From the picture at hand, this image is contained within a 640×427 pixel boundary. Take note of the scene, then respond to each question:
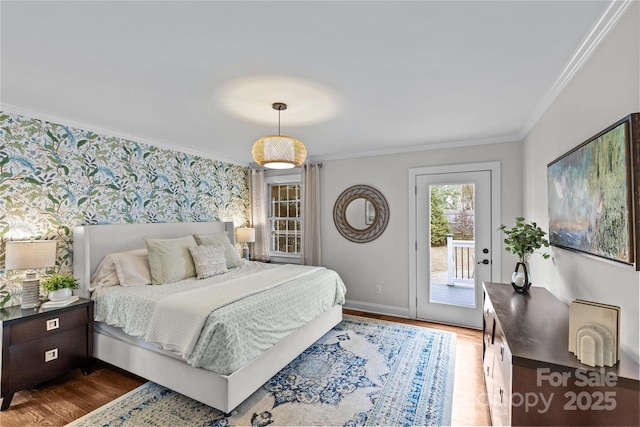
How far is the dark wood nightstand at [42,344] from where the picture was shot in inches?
86.0

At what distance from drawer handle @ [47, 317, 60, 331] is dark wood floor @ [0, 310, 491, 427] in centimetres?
51

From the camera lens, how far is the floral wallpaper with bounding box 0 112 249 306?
2590mm

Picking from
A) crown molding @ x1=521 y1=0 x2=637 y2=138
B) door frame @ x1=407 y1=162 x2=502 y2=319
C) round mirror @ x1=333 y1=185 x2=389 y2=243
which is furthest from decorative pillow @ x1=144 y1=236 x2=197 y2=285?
crown molding @ x1=521 y1=0 x2=637 y2=138

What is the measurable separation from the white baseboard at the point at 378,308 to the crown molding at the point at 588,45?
2.94 m

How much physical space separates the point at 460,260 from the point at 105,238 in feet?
13.8

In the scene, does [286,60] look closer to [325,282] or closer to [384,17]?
[384,17]

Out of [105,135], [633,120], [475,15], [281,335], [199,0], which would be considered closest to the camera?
[633,120]

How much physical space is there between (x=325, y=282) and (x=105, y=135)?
9.76 feet

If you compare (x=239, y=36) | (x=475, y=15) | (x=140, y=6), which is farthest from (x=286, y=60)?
(x=475, y=15)

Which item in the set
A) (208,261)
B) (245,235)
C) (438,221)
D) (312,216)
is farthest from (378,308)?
(208,261)

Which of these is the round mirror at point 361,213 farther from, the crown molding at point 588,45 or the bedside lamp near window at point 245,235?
the crown molding at point 588,45

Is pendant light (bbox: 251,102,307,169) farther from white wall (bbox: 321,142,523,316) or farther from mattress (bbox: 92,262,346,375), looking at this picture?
white wall (bbox: 321,142,523,316)

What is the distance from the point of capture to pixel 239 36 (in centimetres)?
161

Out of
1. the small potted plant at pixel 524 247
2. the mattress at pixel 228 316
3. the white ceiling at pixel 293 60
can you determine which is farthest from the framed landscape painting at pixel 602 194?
the mattress at pixel 228 316
